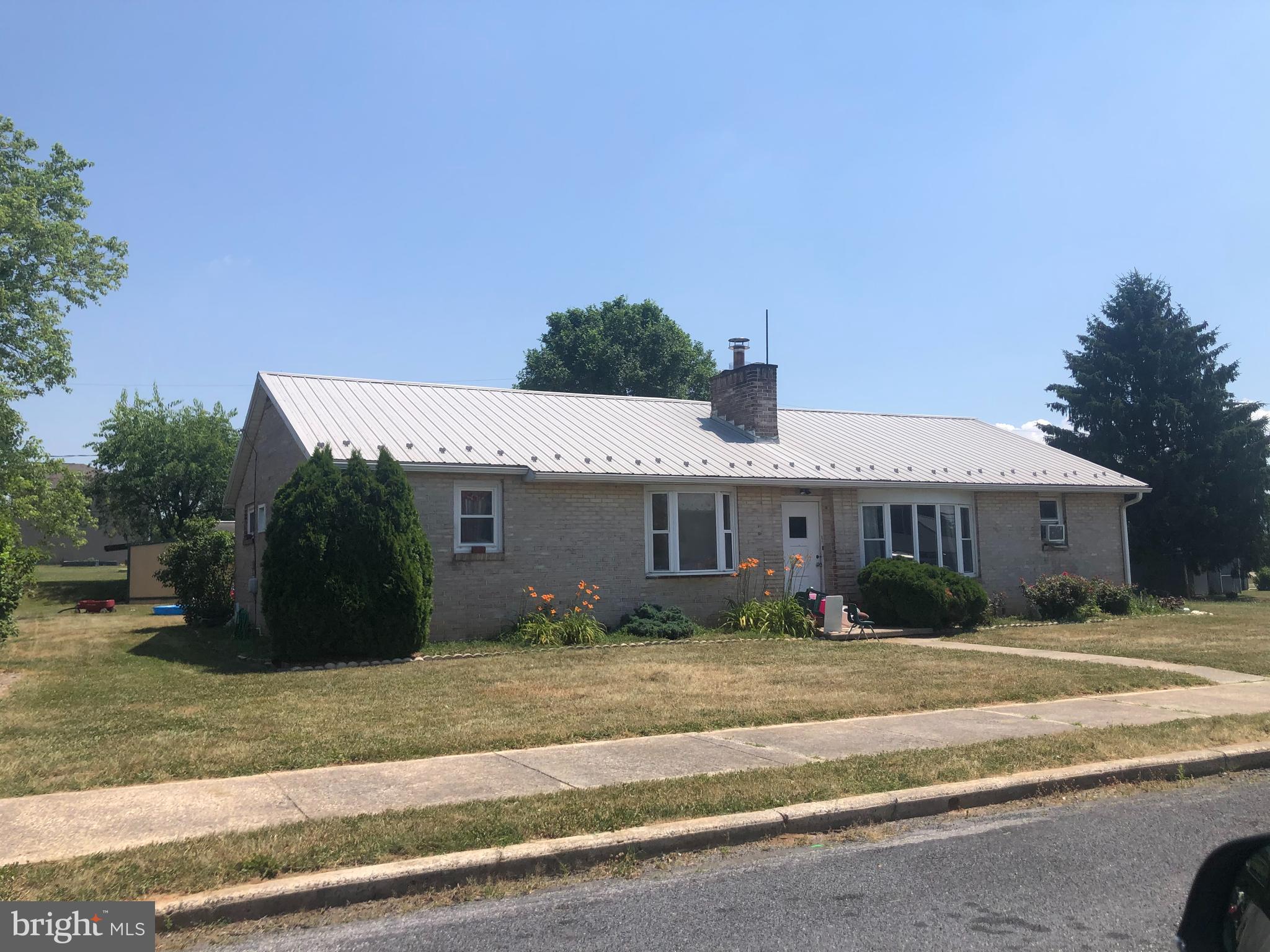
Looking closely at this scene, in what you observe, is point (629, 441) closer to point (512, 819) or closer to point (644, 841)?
point (512, 819)

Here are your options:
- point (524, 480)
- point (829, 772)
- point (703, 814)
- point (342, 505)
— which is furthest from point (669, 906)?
point (524, 480)

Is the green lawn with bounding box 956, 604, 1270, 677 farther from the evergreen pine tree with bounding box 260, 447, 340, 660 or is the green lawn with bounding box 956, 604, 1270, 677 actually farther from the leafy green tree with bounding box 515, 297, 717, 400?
the leafy green tree with bounding box 515, 297, 717, 400

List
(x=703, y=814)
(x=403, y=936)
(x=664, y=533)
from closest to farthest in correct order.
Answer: (x=403, y=936) < (x=703, y=814) < (x=664, y=533)

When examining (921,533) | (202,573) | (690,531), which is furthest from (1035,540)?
(202,573)

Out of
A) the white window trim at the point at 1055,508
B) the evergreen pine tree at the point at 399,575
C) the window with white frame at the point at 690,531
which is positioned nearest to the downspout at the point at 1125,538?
the white window trim at the point at 1055,508

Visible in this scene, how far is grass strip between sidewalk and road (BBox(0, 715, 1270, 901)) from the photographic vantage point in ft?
15.4

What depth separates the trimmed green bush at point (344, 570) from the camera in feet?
43.4

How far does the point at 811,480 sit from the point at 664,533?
10.5 ft

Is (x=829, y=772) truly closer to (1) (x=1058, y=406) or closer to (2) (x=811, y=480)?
(2) (x=811, y=480)

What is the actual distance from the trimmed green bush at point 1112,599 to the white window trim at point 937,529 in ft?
8.99

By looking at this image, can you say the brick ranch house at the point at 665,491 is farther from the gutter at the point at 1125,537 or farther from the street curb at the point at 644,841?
the street curb at the point at 644,841

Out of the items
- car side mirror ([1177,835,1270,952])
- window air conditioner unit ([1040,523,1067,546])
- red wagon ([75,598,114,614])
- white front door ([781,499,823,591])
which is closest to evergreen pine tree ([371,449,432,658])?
white front door ([781,499,823,591])

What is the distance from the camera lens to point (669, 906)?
469 centimetres

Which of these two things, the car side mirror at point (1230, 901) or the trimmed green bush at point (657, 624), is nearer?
the car side mirror at point (1230, 901)
